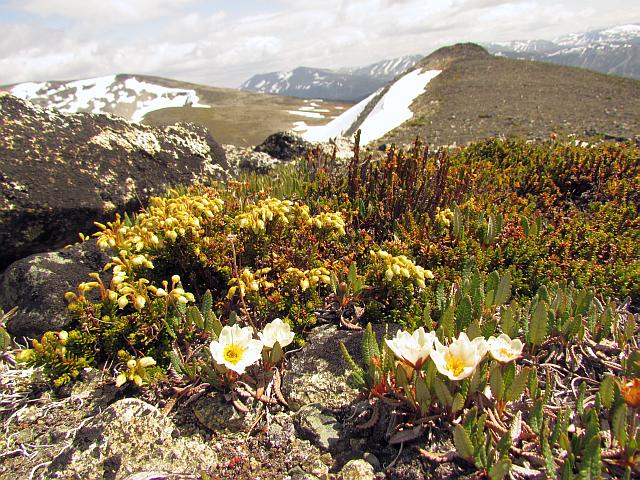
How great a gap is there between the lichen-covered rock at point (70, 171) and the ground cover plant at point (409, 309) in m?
1.80

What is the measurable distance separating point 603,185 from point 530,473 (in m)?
5.23

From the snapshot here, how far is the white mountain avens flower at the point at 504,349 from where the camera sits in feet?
7.43

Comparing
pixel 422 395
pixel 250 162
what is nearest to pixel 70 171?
pixel 250 162

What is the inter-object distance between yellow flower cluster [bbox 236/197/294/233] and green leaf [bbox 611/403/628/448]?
252 cm

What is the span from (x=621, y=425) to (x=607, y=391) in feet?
0.88

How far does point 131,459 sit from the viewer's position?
7.36 ft

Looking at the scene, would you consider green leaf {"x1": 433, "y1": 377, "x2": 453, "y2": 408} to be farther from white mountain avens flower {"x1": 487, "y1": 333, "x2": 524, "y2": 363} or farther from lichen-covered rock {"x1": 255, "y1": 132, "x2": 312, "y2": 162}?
lichen-covered rock {"x1": 255, "y1": 132, "x2": 312, "y2": 162}

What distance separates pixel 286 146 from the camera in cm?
1065

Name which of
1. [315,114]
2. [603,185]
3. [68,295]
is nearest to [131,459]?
[68,295]

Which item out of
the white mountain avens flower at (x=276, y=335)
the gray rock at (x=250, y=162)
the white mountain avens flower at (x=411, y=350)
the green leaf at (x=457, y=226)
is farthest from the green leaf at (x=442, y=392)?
the gray rock at (x=250, y=162)

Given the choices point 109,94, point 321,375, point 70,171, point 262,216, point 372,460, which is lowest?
point 372,460

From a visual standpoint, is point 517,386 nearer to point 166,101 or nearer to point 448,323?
point 448,323

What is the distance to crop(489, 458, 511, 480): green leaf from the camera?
6.00 feet

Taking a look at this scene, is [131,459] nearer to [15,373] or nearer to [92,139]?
[15,373]
